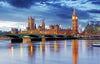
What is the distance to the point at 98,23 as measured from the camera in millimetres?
169250

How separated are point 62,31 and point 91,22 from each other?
33.0 m

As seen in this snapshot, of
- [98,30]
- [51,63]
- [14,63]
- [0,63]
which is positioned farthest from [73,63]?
[98,30]

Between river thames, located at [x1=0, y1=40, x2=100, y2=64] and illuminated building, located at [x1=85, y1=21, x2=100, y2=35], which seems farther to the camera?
illuminated building, located at [x1=85, y1=21, x2=100, y2=35]

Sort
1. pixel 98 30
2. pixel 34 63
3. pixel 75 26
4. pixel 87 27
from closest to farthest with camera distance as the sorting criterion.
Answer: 1. pixel 34 63
2. pixel 98 30
3. pixel 87 27
4. pixel 75 26

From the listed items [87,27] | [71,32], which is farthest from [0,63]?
[71,32]

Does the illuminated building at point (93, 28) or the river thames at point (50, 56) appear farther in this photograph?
the illuminated building at point (93, 28)

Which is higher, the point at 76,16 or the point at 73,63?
the point at 76,16

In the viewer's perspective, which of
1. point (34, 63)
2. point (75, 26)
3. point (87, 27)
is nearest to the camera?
point (34, 63)

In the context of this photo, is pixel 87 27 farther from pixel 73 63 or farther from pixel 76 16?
pixel 73 63

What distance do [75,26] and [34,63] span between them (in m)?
177

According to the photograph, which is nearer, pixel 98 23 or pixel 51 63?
pixel 51 63

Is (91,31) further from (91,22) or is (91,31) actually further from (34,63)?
(34,63)

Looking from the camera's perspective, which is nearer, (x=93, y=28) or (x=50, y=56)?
(x=50, y=56)

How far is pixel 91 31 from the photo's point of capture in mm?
169250
